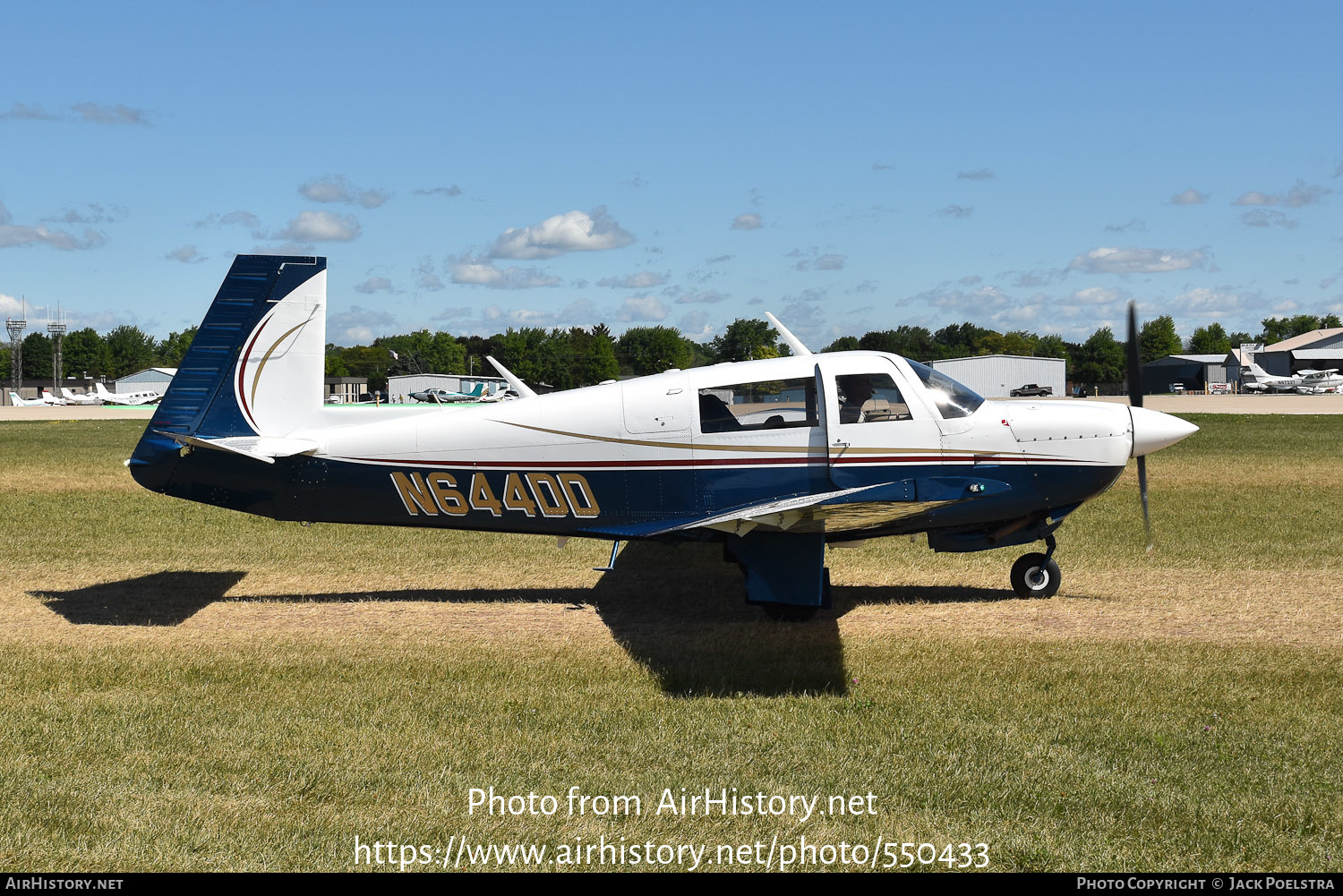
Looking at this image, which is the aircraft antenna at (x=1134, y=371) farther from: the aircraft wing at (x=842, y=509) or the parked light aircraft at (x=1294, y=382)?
the parked light aircraft at (x=1294, y=382)

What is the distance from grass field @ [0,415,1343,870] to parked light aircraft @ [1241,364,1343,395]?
87.1 metres

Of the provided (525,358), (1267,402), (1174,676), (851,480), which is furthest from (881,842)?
(525,358)

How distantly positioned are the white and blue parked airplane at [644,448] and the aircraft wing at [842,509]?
0.04m

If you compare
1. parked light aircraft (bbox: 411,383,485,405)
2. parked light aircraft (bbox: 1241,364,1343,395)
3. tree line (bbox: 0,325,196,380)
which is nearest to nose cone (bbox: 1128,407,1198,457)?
parked light aircraft (bbox: 411,383,485,405)

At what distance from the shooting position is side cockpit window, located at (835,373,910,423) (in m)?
9.40

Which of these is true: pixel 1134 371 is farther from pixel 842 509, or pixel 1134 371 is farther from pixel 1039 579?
pixel 842 509

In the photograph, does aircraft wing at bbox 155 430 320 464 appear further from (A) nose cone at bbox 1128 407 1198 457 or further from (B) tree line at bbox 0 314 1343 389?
(B) tree line at bbox 0 314 1343 389

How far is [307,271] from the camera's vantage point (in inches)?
395

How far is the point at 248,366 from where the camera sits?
980 cm

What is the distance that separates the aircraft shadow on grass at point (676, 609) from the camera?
26.1 ft

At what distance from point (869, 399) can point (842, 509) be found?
175 centimetres

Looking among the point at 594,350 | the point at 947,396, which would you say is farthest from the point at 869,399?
the point at 594,350

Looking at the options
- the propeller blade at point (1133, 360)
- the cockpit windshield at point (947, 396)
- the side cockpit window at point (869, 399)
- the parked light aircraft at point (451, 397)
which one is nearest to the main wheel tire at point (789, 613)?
the side cockpit window at point (869, 399)
